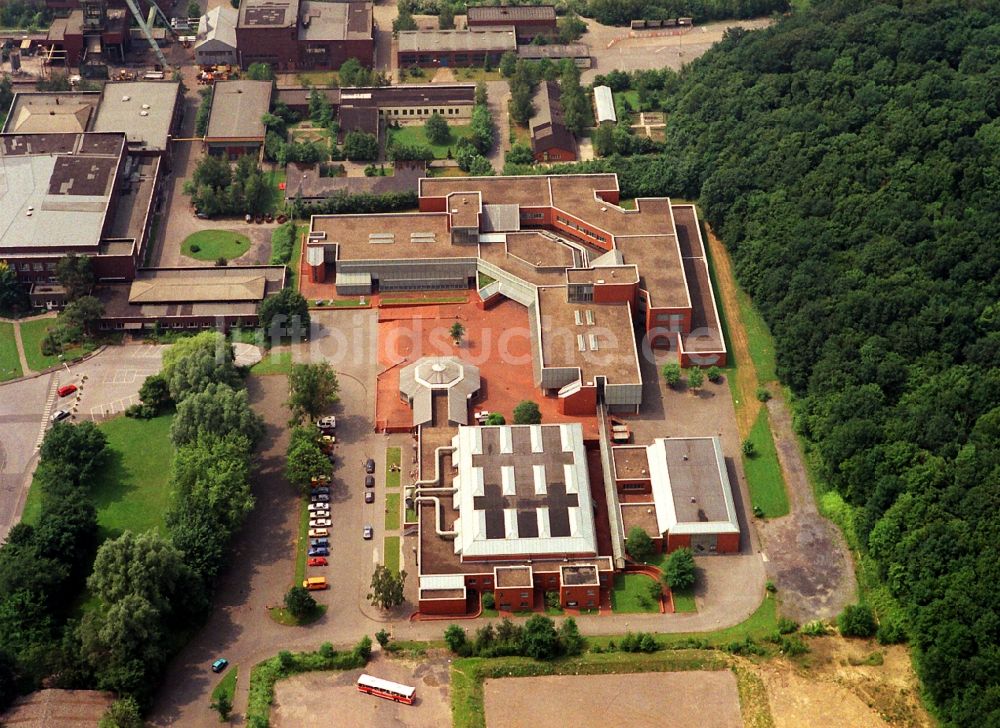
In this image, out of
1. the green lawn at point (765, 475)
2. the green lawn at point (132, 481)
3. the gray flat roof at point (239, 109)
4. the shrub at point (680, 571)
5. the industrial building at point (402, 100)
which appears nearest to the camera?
the shrub at point (680, 571)

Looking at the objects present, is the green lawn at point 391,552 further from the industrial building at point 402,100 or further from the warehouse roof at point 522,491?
the industrial building at point 402,100

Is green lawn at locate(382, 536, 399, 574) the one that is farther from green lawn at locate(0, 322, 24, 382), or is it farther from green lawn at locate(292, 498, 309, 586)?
green lawn at locate(0, 322, 24, 382)

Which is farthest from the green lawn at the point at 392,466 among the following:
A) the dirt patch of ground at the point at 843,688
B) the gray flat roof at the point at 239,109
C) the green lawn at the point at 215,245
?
the gray flat roof at the point at 239,109

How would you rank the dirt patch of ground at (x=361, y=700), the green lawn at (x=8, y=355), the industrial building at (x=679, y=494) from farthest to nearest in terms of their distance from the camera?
the green lawn at (x=8, y=355) < the industrial building at (x=679, y=494) < the dirt patch of ground at (x=361, y=700)

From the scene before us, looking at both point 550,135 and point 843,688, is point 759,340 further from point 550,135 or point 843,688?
point 843,688

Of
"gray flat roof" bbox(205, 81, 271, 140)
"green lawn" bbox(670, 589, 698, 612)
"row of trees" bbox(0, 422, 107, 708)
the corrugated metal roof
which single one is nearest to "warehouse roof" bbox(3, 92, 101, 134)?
"gray flat roof" bbox(205, 81, 271, 140)
